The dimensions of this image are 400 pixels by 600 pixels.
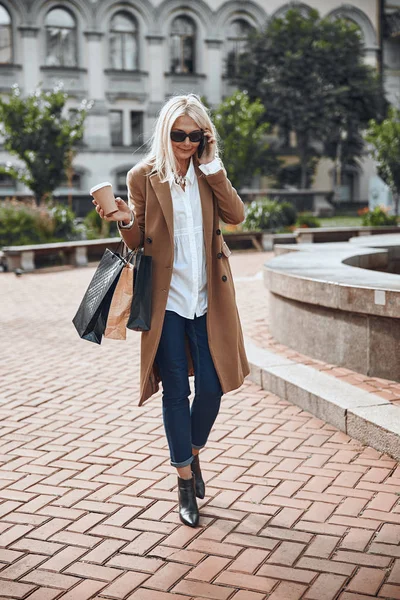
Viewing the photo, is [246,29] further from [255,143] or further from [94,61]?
[255,143]

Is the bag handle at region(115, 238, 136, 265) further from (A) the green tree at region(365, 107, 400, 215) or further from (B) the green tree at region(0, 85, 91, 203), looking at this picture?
(A) the green tree at region(365, 107, 400, 215)

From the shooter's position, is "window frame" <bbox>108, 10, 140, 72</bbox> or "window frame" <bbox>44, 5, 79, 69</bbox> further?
"window frame" <bbox>108, 10, 140, 72</bbox>

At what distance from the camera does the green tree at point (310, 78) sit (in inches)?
1476

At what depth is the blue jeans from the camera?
375cm

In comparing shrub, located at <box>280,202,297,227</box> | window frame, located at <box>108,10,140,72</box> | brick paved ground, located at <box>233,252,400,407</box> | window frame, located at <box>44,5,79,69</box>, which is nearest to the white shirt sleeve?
brick paved ground, located at <box>233,252,400,407</box>

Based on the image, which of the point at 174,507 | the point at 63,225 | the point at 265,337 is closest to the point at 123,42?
the point at 63,225

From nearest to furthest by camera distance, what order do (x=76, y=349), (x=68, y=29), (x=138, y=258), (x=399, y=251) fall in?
1. (x=138, y=258)
2. (x=76, y=349)
3. (x=399, y=251)
4. (x=68, y=29)

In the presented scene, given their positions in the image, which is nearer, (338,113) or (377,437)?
(377,437)

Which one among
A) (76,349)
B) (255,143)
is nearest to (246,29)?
(255,143)

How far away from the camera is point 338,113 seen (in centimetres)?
3831

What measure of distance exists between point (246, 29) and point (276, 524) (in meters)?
38.6

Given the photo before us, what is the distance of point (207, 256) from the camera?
12.5 feet

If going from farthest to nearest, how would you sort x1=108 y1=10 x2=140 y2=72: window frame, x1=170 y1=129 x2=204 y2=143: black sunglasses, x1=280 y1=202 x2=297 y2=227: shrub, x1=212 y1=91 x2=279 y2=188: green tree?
x1=108 y1=10 x2=140 y2=72: window frame
x1=212 y1=91 x2=279 y2=188: green tree
x1=280 y1=202 x2=297 y2=227: shrub
x1=170 y1=129 x2=204 y2=143: black sunglasses

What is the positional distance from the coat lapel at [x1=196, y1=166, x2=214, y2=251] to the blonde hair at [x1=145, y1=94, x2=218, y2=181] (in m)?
0.15
